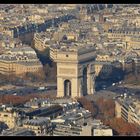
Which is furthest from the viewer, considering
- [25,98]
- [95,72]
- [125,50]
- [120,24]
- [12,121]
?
[120,24]

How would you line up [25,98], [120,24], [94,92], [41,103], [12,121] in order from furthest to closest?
[120,24] → [94,92] → [25,98] → [41,103] → [12,121]

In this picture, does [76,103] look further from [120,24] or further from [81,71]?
[120,24]

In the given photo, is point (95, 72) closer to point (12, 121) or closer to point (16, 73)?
point (16, 73)

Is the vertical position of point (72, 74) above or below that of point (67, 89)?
above

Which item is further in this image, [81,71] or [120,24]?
[120,24]

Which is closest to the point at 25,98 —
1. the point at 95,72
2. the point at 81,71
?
the point at 81,71

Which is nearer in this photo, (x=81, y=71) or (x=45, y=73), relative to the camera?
(x=81, y=71)

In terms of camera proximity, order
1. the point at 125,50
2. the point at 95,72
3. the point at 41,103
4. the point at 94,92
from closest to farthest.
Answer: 1. the point at 41,103
2. the point at 94,92
3. the point at 95,72
4. the point at 125,50

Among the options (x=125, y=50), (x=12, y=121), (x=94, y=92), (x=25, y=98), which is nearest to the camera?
(x=12, y=121)

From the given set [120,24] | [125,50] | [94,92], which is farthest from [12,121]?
[120,24]
